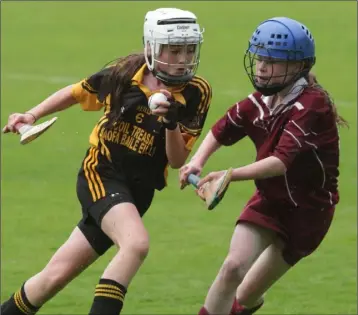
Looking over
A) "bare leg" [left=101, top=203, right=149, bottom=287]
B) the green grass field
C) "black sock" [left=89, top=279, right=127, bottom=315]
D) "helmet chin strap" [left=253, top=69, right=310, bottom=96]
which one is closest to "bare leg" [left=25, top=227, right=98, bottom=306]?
"bare leg" [left=101, top=203, right=149, bottom=287]

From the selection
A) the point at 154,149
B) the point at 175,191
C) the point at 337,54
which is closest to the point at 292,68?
the point at 154,149

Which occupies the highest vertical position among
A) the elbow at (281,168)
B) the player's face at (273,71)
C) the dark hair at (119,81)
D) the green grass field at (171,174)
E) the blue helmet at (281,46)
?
A: the blue helmet at (281,46)

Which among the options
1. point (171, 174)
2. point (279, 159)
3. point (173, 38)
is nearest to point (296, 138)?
point (279, 159)

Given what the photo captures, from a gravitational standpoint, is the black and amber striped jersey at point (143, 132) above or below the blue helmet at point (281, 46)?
below

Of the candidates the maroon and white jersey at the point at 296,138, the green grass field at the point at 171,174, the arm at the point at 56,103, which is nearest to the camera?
the maroon and white jersey at the point at 296,138

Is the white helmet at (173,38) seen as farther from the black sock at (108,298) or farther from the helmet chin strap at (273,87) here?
the black sock at (108,298)

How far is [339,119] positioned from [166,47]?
3.53ft

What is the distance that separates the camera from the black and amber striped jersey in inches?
270

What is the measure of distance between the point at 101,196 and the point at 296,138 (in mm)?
1161

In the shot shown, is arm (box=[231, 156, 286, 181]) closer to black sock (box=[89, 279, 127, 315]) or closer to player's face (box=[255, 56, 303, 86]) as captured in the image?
player's face (box=[255, 56, 303, 86])

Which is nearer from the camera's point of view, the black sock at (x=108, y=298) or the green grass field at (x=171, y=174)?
the black sock at (x=108, y=298)

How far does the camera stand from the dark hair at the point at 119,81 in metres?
6.92

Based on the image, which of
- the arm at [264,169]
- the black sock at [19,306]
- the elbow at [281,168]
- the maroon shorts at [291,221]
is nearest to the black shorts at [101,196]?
the black sock at [19,306]

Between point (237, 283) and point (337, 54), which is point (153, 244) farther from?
point (337, 54)
